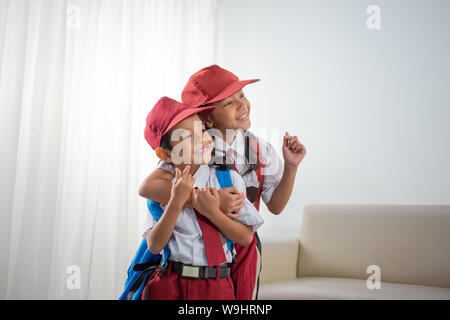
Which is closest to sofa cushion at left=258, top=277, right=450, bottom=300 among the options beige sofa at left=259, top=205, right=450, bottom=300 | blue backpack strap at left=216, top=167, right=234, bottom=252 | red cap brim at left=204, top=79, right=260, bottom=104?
beige sofa at left=259, top=205, right=450, bottom=300

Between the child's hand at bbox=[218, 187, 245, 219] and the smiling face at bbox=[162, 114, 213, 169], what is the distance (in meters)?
0.08

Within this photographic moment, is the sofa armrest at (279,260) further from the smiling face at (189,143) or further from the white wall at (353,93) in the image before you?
the smiling face at (189,143)

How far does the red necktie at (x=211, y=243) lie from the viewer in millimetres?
753

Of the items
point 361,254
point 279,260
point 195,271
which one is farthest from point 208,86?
point 361,254

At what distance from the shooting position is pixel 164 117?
0.82 meters

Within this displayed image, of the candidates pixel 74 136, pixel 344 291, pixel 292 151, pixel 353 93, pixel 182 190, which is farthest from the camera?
pixel 353 93

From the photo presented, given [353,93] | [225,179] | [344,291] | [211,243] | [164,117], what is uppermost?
[353,93]

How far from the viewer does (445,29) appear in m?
1.93

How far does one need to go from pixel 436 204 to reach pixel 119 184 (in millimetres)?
1473

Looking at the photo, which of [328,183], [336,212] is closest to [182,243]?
[336,212]

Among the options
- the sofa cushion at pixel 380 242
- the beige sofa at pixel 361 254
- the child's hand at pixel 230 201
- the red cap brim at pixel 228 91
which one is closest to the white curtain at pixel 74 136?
the beige sofa at pixel 361 254

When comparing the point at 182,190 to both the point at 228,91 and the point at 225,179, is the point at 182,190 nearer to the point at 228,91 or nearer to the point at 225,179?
the point at 225,179

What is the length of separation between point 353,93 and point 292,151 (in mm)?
1335

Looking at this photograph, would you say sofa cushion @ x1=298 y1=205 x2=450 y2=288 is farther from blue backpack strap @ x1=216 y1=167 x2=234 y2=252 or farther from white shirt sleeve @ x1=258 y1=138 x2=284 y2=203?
blue backpack strap @ x1=216 y1=167 x2=234 y2=252
